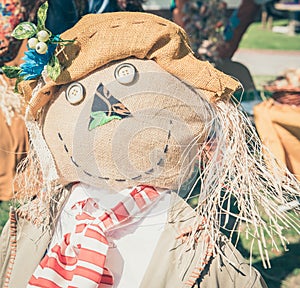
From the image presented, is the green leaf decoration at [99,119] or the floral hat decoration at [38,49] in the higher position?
the floral hat decoration at [38,49]

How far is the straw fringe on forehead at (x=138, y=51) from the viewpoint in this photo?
1.71m

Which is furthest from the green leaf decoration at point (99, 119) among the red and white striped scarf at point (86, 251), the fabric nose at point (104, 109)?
the red and white striped scarf at point (86, 251)

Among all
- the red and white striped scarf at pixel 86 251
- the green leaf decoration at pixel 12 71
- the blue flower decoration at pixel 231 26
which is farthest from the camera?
the blue flower decoration at pixel 231 26

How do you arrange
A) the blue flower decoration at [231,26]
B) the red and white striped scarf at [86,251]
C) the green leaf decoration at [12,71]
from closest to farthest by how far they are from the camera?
the red and white striped scarf at [86,251]
the green leaf decoration at [12,71]
the blue flower decoration at [231,26]

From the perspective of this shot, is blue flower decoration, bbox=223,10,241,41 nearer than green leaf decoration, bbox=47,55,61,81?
No

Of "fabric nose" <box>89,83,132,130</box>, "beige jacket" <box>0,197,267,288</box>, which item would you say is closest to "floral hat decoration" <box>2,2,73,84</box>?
"fabric nose" <box>89,83,132,130</box>

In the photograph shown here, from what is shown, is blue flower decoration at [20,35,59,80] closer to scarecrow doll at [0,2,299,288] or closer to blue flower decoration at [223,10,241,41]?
scarecrow doll at [0,2,299,288]

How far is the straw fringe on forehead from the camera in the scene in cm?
171

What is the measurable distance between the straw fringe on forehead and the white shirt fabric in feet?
1.14

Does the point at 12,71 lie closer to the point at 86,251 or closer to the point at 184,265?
the point at 86,251

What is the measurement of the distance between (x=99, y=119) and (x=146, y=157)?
0.17 m

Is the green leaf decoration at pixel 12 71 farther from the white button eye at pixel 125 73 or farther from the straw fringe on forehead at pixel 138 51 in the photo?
the white button eye at pixel 125 73

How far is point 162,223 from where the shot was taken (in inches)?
69.5

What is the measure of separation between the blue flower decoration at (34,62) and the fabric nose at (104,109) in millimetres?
190
